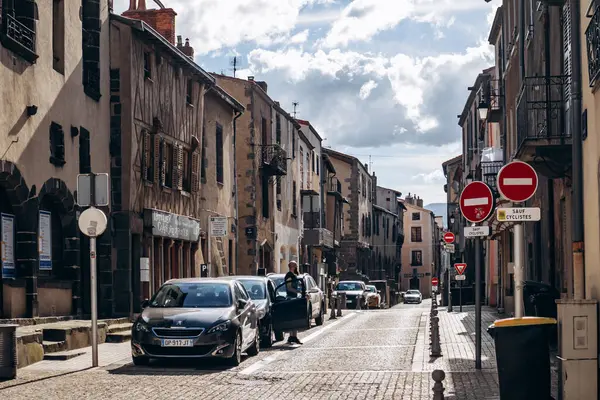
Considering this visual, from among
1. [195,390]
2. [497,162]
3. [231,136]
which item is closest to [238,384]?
[195,390]

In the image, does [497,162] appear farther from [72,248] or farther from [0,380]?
[0,380]

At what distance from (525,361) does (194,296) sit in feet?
27.9

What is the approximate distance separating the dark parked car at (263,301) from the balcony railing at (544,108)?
5974 millimetres

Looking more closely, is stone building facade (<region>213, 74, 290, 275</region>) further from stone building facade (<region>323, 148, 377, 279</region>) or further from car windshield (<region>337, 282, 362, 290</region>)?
stone building facade (<region>323, 148, 377, 279</region>)

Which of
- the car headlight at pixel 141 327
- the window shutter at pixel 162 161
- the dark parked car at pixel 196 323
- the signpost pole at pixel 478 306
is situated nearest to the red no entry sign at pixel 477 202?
the signpost pole at pixel 478 306

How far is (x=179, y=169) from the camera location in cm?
3406

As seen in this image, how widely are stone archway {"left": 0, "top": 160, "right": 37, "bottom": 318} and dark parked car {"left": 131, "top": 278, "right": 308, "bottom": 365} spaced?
12.7 ft

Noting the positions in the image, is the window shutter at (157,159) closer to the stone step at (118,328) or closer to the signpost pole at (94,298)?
the stone step at (118,328)

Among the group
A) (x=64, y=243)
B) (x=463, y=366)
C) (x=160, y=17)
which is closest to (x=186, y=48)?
(x=160, y=17)

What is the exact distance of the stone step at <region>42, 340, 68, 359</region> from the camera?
1918 cm

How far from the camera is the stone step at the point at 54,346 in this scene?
19184 millimetres

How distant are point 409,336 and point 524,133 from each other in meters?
6.65

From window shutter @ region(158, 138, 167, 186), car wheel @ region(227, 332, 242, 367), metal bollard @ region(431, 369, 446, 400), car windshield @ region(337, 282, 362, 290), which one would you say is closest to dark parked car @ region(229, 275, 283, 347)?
car wheel @ region(227, 332, 242, 367)

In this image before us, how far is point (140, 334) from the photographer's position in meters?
17.6
